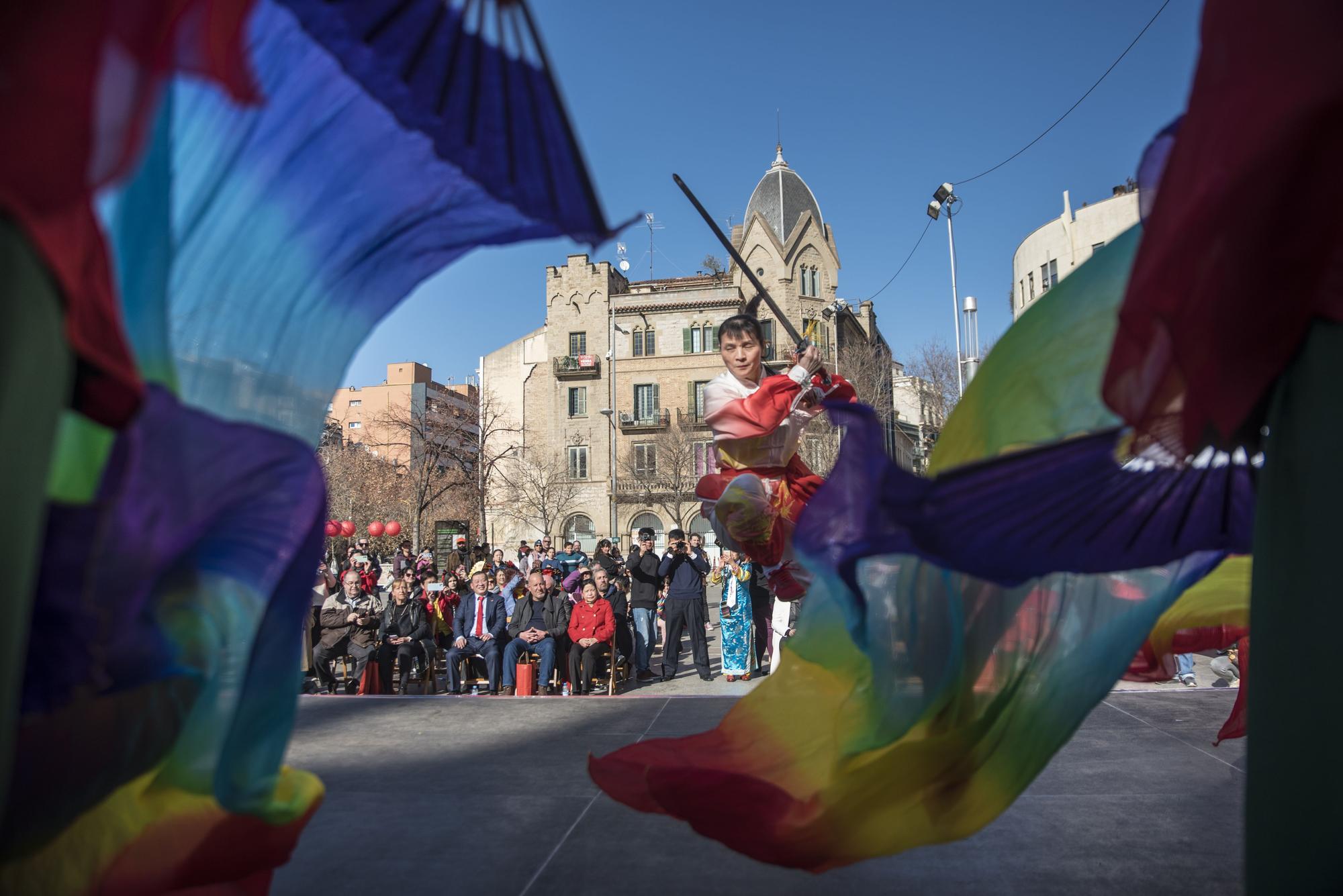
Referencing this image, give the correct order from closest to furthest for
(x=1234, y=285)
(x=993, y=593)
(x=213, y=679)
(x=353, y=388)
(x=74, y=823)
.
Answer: (x=1234, y=285), (x=74, y=823), (x=213, y=679), (x=993, y=593), (x=353, y=388)

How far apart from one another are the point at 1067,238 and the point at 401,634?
29.0 meters

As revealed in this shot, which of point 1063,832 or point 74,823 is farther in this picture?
point 1063,832

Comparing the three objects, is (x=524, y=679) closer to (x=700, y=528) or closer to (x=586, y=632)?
(x=586, y=632)

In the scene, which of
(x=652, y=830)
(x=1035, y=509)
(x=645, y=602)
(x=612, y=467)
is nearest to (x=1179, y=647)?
(x=1035, y=509)

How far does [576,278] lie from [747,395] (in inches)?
1601

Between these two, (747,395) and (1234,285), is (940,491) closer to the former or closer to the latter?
(1234,285)

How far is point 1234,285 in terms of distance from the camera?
1725 mm

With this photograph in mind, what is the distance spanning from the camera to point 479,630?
33.6ft

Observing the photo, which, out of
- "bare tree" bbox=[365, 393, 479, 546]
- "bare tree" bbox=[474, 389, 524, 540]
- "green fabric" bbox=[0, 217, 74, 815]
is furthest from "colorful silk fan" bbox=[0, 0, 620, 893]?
"bare tree" bbox=[474, 389, 524, 540]

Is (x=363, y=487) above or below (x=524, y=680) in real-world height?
above

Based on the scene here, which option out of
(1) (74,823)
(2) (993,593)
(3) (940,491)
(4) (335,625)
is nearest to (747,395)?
(2) (993,593)

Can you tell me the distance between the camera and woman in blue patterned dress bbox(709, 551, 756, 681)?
34.8 ft

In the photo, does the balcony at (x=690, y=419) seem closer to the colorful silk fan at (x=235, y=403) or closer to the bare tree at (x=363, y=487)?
the bare tree at (x=363, y=487)

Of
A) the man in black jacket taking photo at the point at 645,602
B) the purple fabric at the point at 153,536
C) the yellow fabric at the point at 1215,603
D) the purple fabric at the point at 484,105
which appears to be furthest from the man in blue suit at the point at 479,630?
the purple fabric at the point at 484,105
